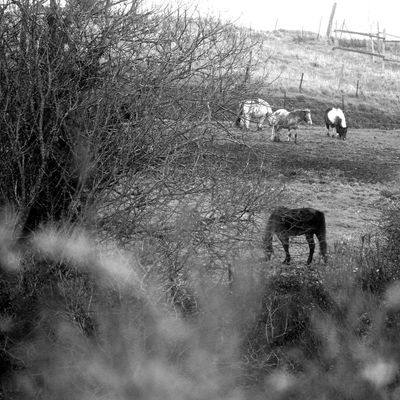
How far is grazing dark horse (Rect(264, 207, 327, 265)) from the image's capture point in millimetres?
9999

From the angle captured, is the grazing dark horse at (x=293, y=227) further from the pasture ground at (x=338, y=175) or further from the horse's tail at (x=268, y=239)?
the pasture ground at (x=338, y=175)

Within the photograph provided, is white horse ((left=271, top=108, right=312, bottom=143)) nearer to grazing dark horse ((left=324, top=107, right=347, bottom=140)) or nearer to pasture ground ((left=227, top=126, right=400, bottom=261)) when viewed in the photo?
pasture ground ((left=227, top=126, right=400, bottom=261))

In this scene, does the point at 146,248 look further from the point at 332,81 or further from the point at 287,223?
the point at 332,81

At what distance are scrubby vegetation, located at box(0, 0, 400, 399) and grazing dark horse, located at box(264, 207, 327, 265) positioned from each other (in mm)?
237

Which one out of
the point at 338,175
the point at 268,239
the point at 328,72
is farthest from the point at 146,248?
the point at 328,72

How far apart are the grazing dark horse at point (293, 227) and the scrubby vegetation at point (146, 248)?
24 centimetres

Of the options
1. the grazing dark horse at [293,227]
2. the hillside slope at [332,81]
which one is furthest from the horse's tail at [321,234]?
the hillside slope at [332,81]

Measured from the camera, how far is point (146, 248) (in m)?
7.99

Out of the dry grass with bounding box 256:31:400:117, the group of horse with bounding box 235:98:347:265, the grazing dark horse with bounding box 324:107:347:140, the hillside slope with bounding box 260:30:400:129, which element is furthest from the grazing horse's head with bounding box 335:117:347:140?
the group of horse with bounding box 235:98:347:265

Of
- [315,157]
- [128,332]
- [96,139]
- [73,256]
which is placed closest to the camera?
[128,332]

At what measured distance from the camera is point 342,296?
8.75 m

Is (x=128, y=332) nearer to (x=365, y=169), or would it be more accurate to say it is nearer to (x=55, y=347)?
(x=55, y=347)

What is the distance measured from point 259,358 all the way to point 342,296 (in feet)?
4.70

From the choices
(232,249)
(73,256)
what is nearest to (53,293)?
(73,256)
